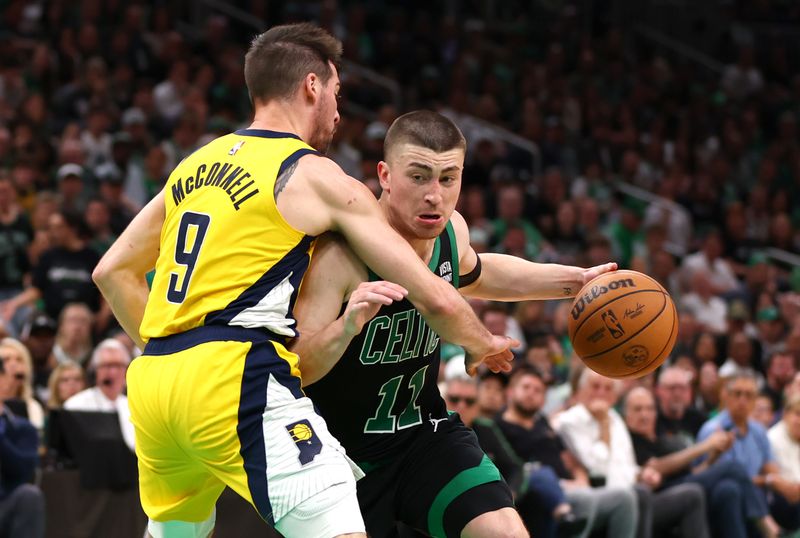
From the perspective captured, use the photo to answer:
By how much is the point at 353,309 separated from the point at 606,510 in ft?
16.6

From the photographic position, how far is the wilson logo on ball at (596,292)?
16.1 feet

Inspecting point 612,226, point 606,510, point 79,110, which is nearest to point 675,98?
point 612,226

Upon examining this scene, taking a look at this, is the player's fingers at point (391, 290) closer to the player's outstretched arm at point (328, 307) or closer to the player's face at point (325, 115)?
the player's outstretched arm at point (328, 307)

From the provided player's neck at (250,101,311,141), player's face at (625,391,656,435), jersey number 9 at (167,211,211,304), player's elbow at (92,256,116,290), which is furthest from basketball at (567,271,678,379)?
player's face at (625,391,656,435)

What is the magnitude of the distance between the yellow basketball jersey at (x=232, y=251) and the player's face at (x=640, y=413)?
574 centimetres

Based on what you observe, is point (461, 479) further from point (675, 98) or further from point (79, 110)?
point (675, 98)

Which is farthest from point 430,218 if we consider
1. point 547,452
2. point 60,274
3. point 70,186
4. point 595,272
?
point 70,186

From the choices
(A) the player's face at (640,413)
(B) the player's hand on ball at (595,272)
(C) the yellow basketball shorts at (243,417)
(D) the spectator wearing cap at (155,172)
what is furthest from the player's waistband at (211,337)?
(D) the spectator wearing cap at (155,172)

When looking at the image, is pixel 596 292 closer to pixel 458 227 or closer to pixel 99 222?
pixel 458 227

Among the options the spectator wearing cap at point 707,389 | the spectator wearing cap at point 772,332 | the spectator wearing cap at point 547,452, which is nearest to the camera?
the spectator wearing cap at point 547,452

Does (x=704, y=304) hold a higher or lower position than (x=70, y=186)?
lower

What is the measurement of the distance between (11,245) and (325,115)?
257 inches

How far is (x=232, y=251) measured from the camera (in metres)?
3.93

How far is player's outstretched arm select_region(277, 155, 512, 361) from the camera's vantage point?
3.97 m
